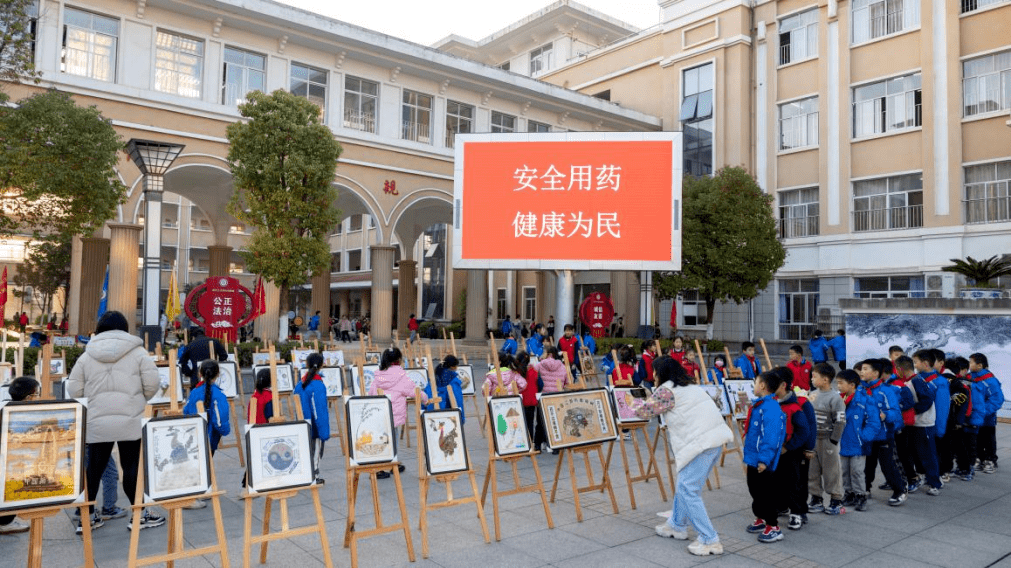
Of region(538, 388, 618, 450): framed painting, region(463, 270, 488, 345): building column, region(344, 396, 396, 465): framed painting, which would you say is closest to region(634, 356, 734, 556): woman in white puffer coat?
region(538, 388, 618, 450): framed painting

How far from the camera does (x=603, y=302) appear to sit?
23.2m

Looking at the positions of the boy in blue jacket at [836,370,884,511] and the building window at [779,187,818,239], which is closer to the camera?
the boy in blue jacket at [836,370,884,511]

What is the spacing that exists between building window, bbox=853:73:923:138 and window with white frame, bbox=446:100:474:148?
15.3m

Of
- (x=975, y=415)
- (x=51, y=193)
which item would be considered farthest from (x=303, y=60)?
(x=975, y=415)

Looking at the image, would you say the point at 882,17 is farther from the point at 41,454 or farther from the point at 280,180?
the point at 41,454

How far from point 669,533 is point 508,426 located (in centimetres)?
181

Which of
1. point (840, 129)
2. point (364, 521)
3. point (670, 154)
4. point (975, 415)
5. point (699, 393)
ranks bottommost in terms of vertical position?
point (364, 521)

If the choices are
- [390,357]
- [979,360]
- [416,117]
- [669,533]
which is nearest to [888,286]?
[979,360]

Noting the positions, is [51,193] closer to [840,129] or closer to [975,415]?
[975,415]

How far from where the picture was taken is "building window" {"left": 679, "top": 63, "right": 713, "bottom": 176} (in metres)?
31.8

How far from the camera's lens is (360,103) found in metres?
24.5

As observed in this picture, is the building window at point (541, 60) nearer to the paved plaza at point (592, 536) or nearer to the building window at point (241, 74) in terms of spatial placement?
the building window at point (241, 74)

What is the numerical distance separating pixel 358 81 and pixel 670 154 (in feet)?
43.5

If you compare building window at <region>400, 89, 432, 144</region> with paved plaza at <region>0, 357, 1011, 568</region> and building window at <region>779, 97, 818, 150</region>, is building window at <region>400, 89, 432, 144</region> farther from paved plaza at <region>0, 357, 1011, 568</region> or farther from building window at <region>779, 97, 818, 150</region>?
paved plaza at <region>0, 357, 1011, 568</region>
